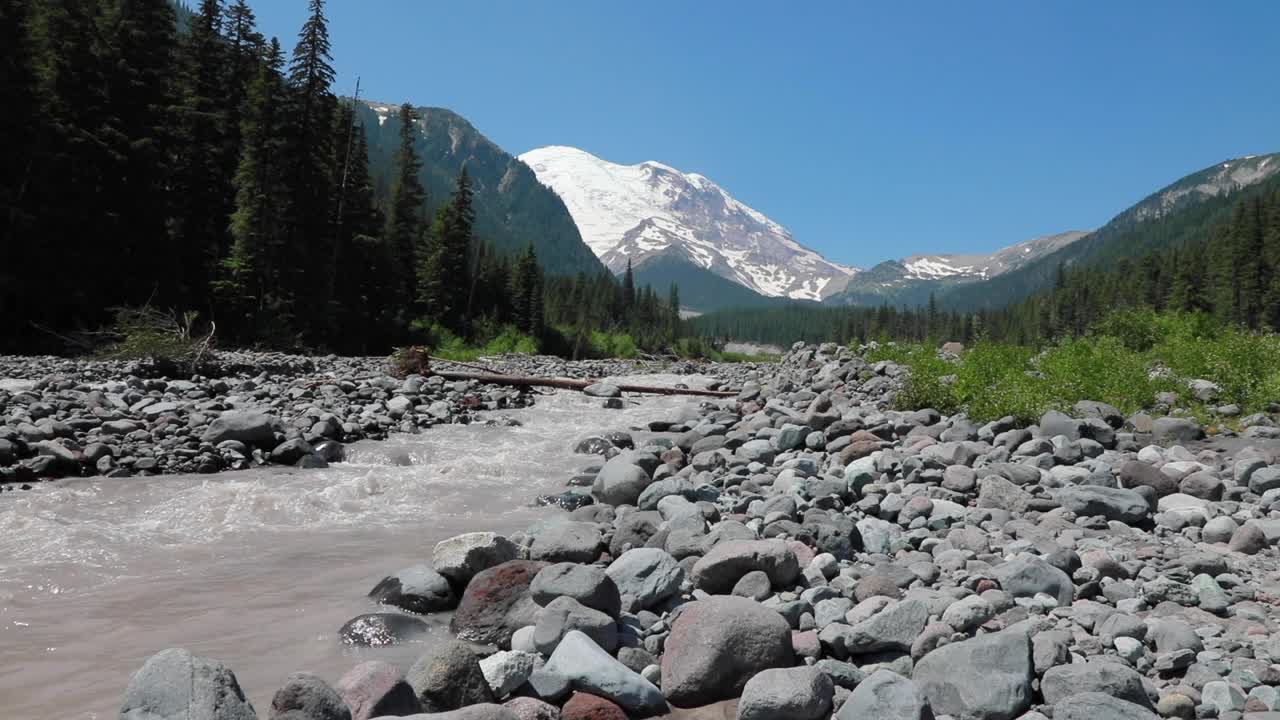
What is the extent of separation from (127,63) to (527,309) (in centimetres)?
3291

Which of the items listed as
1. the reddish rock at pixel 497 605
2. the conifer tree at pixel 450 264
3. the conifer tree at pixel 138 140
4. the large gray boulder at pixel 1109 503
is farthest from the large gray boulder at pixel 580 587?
the conifer tree at pixel 450 264

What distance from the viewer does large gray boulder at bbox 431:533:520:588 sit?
4668 millimetres

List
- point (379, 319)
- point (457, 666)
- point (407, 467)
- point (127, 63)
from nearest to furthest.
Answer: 1. point (457, 666)
2. point (407, 467)
3. point (127, 63)
4. point (379, 319)

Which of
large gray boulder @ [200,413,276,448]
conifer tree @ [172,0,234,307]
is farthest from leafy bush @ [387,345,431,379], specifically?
conifer tree @ [172,0,234,307]

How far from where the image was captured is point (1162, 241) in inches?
7141

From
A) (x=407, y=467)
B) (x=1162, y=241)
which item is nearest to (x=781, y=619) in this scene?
(x=407, y=467)

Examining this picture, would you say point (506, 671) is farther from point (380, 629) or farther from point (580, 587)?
point (380, 629)

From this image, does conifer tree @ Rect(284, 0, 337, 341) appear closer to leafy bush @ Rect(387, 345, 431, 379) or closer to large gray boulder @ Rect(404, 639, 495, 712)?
leafy bush @ Rect(387, 345, 431, 379)

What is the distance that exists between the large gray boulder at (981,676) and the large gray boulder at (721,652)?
66cm

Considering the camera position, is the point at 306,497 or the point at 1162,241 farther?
the point at 1162,241

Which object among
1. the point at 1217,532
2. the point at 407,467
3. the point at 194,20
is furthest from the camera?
the point at 194,20

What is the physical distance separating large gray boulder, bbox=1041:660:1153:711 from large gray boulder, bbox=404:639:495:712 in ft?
7.91

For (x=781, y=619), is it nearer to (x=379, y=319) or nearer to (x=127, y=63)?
(x=127, y=63)

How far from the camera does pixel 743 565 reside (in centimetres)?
428
